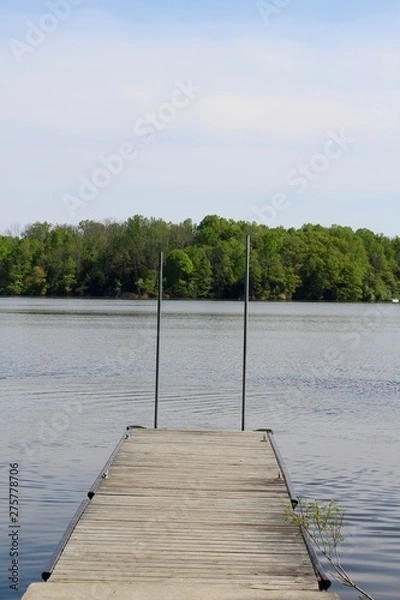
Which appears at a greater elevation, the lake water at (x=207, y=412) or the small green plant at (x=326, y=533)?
the small green plant at (x=326, y=533)

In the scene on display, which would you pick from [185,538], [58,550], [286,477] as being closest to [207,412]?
[286,477]

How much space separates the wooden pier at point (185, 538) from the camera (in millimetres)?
6996

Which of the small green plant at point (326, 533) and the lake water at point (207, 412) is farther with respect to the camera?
the lake water at point (207, 412)

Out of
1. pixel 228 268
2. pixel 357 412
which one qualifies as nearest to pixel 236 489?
pixel 357 412

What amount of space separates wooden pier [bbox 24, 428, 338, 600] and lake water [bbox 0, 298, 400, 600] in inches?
28.8

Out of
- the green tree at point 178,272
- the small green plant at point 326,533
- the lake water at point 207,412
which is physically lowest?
the lake water at point 207,412

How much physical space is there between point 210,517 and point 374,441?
27.5 ft

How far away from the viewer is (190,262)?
9469 cm

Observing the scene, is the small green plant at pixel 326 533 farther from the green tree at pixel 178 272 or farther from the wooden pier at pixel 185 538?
the green tree at pixel 178 272

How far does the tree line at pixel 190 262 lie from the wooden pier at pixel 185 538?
79243 millimetres

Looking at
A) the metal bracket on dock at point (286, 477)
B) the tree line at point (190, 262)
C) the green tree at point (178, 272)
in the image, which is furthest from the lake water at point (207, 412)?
the tree line at point (190, 262)

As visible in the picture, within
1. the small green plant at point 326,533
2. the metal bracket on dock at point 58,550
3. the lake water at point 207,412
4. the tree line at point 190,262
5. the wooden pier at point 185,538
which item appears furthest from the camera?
the tree line at point 190,262

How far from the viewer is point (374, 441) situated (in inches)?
667

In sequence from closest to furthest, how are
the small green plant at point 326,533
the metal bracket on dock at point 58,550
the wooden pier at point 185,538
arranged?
the wooden pier at point 185,538 < the metal bracket on dock at point 58,550 < the small green plant at point 326,533
